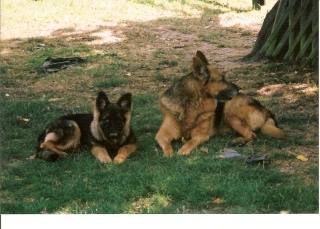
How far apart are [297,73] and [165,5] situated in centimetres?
928

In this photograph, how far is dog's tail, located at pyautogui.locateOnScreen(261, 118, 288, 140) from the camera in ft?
25.8

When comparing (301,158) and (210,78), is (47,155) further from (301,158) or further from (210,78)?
(301,158)

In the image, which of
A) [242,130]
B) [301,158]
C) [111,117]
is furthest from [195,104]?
[301,158]

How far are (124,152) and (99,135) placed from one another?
1.69ft

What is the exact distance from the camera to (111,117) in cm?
742

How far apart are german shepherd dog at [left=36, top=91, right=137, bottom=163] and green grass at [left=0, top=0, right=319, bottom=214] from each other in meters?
0.18

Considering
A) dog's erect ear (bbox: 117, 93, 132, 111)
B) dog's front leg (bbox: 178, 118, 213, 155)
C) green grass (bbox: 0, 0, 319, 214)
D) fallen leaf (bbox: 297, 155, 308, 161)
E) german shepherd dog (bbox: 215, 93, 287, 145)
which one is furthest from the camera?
german shepherd dog (bbox: 215, 93, 287, 145)

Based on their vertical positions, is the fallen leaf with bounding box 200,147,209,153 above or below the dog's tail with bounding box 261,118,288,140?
below

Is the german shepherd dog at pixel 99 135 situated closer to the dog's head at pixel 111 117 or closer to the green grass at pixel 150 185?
the dog's head at pixel 111 117

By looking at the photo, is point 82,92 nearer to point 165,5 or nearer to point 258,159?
point 258,159

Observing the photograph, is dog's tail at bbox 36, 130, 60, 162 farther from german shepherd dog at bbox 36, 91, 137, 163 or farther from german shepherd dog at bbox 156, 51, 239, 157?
german shepherd dog at bbox 156, 51, 239, 157

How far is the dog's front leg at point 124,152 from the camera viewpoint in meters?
7.22

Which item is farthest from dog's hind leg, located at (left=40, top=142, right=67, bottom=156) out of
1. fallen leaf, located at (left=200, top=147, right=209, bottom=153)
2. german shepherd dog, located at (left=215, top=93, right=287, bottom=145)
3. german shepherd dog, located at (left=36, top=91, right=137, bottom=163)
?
german shepherd dog, located at (left=215, top=93, right=287, bottom=145)

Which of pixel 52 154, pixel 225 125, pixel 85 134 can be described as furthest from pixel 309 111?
pixel 52 154
